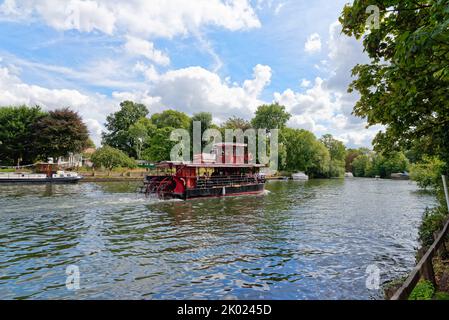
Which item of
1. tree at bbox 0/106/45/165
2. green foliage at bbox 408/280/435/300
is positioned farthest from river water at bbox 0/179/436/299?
tree at bbox 0/106/45/165

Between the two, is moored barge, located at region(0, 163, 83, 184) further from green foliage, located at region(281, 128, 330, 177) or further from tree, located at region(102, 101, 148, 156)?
green foliage, located at region(281, 128, 330, 177)

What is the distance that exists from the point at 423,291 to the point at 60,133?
202ft

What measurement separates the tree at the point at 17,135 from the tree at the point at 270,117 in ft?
176

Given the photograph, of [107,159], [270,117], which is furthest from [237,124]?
[107,159]

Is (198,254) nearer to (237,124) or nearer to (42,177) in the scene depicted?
(42,177)

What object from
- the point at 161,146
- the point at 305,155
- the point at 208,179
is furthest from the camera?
the point at 305,155

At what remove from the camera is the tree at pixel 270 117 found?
85.2m

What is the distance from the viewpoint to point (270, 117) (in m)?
85.5

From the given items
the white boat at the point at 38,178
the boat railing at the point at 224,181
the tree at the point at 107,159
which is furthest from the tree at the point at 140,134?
the boat railing at the point at 224,181

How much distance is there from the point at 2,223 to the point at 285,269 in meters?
14.9

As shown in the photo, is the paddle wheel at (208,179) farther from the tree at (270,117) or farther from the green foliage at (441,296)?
the tree at (270,117)

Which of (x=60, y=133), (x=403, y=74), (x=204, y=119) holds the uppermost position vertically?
(x=204, y=119)

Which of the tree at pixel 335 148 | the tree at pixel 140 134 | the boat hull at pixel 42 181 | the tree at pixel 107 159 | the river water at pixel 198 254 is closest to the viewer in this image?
the river water at pixel 198 254
